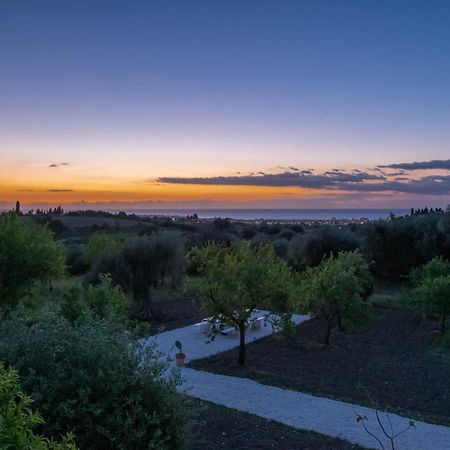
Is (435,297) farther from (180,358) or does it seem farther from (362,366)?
(180,358)

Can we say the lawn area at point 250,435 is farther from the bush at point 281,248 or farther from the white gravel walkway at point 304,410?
the bush at point 281,248

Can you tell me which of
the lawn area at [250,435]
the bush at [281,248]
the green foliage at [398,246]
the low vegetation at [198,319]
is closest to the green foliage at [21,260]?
the low vegetation at [198,319]

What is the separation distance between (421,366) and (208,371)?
6900mm

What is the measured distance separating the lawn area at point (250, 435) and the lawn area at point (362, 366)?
1.38 m

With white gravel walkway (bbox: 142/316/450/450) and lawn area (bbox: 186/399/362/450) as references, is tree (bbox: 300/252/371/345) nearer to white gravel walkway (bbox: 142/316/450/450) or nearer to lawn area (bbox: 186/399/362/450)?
white gravel walkway (bbox: 142/316/450/450)

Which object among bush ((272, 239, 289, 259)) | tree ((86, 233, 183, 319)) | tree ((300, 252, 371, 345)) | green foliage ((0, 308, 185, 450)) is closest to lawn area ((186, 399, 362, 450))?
green foliage ((0, 308, 185, 450))

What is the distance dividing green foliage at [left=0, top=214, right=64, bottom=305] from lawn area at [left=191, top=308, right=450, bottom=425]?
260 inches

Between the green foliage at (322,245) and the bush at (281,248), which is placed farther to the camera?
the bush at (281,248)

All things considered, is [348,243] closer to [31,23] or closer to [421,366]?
[421,366]

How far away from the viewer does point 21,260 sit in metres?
17.9

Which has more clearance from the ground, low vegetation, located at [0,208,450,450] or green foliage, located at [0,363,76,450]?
green foliage, located at [0,363,76,450]

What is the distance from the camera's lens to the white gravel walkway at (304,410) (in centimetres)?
1033

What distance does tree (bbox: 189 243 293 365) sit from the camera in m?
15.2

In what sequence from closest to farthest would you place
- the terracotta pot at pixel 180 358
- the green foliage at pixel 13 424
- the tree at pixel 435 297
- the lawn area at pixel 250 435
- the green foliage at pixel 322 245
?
1. the green foliage at pixel 13 424
2. the lawn area at pixel 250 435
3. the terracotta pot at pixel 180 358
4. the tree at pixel 435 297
5. the green foliage at pixel 322 245
